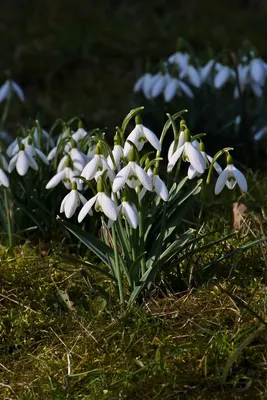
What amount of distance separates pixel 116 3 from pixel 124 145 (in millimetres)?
5384

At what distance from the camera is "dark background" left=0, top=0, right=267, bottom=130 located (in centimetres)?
540

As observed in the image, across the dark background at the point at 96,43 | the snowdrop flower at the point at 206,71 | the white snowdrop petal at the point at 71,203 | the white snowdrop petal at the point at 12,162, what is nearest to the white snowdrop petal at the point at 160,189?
the white snowdrop petal at the point at 71,203

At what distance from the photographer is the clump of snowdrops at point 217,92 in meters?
3.80

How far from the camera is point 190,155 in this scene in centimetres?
234

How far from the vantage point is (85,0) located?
7.50 meters

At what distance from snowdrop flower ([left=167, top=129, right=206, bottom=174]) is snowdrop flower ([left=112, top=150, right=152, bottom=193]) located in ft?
0.39

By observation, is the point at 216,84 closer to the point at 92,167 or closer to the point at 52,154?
the point at 52,154

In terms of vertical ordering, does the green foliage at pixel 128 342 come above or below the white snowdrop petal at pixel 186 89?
below

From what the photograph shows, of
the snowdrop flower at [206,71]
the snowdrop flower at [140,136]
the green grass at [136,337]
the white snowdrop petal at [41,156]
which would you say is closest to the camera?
the green grass at [136,337]

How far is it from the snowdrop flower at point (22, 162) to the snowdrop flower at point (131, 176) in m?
0.63

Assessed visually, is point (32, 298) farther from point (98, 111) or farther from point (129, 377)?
point (98, 111)

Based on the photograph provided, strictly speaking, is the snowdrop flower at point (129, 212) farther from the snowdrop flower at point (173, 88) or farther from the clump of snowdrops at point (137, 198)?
the snowdrop flower at point (173, 88)

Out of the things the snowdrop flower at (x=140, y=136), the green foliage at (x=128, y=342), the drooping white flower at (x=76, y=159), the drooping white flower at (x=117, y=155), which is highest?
the snowdrop flower at (x=140, y=136)

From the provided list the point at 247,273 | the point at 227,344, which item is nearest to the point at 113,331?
the point at 227,344
